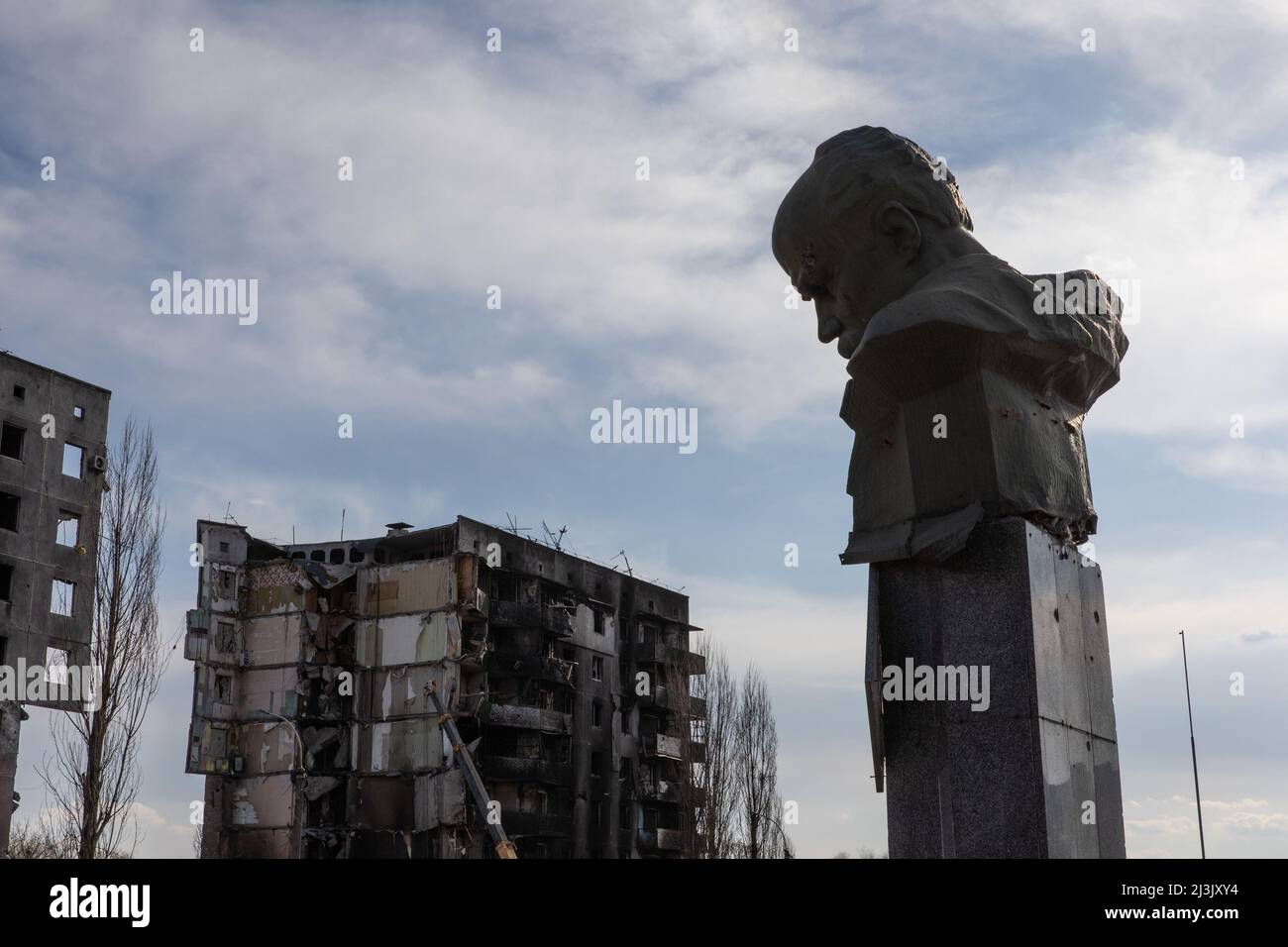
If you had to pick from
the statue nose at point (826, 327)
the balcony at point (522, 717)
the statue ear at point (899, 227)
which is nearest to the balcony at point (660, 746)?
the balcony at point (522, 717)

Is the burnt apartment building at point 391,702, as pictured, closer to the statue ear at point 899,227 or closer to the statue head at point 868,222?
the statue head at point 868,222

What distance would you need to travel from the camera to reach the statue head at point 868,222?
6.56m

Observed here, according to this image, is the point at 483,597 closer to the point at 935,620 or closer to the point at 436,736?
the point at 436,736

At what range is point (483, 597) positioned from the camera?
4344 centimetres

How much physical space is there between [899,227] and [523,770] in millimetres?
37766

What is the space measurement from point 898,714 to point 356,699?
39.7 metres

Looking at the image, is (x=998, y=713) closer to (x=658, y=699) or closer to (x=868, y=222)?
(x=868, y=222)

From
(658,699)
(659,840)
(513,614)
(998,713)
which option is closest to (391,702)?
(513,614)

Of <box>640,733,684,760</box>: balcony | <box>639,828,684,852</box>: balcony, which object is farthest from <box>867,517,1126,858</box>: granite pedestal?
<box>640,733,684,760</box>: balcony

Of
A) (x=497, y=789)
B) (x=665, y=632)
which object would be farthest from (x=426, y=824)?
(x=665, y=632)

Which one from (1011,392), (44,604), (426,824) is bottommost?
(426,824)

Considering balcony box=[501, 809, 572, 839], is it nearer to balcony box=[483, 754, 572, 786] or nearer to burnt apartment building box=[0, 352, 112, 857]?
balcony box=[483, 754, 572, 786]

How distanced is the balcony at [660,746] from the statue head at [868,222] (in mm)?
43858
